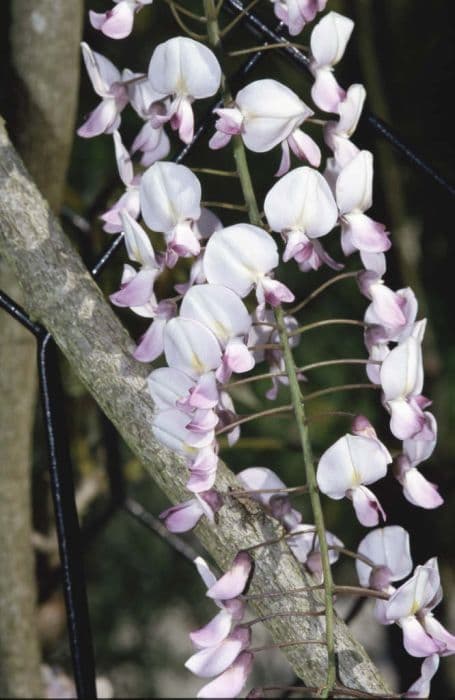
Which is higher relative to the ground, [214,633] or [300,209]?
[300,209]

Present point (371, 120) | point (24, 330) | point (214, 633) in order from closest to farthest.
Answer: point (214, 633)
point (371, 120)
point (24, 330)

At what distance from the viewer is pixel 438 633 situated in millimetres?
315

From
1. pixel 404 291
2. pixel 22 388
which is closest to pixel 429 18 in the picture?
pixel 22 388

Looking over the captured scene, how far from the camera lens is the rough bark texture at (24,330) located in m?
0.55

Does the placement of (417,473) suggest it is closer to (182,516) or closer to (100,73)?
(182,516)

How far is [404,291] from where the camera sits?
1.14ft

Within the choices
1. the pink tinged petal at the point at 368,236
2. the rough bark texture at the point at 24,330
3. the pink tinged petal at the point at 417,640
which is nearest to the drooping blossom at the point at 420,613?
the pink tinged petal at the point at 417,640

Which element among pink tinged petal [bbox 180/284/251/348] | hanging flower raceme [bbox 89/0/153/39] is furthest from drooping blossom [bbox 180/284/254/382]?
hanging flower raceme [bbox 89/0/153/39]

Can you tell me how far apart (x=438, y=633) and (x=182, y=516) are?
0.09 metres

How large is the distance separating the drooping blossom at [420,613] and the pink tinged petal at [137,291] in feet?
0.41

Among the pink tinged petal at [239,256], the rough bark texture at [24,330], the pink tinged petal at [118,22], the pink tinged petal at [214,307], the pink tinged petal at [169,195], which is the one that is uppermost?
the pink tinged petal at [118,22]

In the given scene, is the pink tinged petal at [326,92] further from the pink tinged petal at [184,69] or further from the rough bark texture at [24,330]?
the rough bark texture at [24,330]

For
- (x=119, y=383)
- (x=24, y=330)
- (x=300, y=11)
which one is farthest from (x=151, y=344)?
(x=24, y=330)

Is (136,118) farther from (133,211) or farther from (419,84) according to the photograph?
(133,211)
